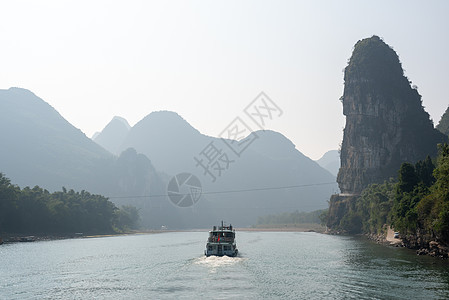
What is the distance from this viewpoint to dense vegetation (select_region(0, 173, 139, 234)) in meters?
103

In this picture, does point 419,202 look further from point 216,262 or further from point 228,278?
point 228,278

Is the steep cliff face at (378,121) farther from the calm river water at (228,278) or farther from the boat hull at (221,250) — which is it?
the boat hull at (221,250)

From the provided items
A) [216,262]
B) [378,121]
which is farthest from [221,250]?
[378,121]

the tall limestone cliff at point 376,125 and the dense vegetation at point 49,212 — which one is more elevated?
the tall limestone cliff at point 376,125

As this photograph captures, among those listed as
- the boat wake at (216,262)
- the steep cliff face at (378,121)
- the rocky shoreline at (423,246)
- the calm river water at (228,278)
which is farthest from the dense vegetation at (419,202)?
the steep cliff face at (378,121)

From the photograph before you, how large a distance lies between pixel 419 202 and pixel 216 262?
96.5ft

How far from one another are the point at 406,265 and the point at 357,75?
136 meters

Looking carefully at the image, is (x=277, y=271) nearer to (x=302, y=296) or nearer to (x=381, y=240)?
(x=302, y=296)

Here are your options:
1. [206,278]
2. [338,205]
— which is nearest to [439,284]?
[206,278]

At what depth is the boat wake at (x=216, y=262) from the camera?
160 feet

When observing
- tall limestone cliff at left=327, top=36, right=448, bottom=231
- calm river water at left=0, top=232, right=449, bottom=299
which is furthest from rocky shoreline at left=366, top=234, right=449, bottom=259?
tall limestone cliff at left=327, top=36, right=448, bottom=231

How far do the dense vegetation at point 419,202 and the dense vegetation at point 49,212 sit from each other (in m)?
83.1

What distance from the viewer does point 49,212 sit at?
118m

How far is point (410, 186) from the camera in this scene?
249 feet
